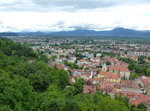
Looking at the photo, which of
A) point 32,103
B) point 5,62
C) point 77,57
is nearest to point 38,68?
point 5,62

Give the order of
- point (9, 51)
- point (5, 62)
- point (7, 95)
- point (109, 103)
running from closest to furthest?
point (7, 95) < point (109, 103) < point (5, 62) < point (9, 51)

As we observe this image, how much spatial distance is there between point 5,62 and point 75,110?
12.5m

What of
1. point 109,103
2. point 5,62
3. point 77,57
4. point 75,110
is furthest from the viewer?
point 77,57

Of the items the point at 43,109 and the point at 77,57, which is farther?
the point at 77,57

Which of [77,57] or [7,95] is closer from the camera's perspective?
[7,95]

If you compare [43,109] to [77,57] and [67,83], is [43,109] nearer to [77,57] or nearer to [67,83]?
[67,83]

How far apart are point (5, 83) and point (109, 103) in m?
5.97

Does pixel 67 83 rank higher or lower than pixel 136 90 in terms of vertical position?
higher

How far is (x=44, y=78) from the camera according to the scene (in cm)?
1880

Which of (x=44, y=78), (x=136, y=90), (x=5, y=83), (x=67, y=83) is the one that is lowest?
(x=136, y=90)

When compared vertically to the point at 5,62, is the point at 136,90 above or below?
below

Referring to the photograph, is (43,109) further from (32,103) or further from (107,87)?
(107,87)

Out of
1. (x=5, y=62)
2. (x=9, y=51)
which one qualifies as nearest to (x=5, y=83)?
(x=5, y=62)

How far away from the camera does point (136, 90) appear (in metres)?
26.8
